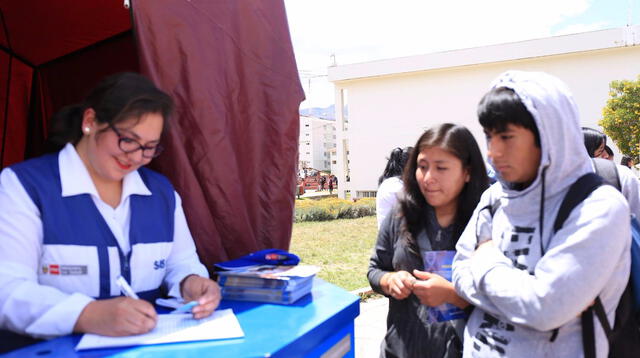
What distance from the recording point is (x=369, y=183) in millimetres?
24984

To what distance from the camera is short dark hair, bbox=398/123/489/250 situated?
71.6 inches

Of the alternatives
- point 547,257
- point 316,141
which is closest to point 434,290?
point 547,257

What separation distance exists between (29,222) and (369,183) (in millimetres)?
23904

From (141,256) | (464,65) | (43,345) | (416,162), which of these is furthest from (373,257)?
(464,65)

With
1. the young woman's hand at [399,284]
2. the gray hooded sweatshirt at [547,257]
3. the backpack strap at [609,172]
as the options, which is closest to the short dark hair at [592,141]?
the backpack strap at [609,172]

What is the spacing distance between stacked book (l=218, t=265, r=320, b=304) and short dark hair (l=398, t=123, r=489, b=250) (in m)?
0.47

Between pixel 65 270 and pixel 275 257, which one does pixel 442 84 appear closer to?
pixel 275 257

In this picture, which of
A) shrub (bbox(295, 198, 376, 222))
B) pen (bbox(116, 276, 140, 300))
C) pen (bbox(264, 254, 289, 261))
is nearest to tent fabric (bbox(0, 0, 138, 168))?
pen (bbox(264, 254, 289, 261))

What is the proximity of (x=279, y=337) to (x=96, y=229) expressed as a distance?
71 cm

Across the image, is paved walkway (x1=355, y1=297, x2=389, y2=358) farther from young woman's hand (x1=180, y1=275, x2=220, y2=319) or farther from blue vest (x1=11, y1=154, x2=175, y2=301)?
blue vest (x1=11, y1=154, x2=175, y2=301)

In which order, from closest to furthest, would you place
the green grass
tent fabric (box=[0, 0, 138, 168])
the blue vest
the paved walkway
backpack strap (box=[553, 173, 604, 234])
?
backpack strap (box=[553, 173, 604, 234])
the blue vest
tent fabric (box=[0, 0, 138, 168])
the paved walkway
the green grass

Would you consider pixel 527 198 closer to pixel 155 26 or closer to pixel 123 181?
pixel 123 181

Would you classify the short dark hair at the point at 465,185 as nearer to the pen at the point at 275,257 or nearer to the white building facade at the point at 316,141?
the pen at the point at 275,257

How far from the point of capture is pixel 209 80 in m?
2.16
